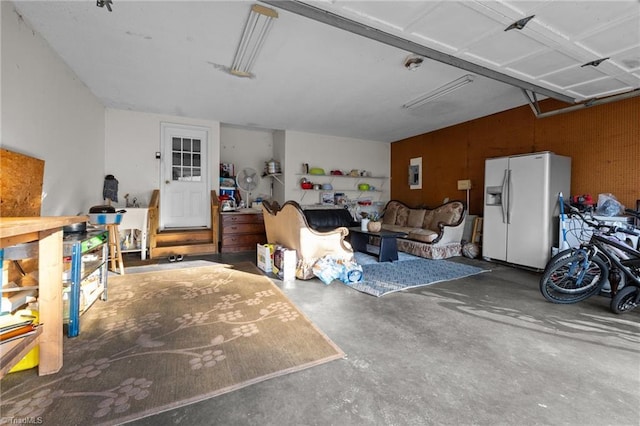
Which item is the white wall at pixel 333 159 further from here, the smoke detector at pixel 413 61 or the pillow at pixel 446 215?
the smoke detector at pixel 413 61

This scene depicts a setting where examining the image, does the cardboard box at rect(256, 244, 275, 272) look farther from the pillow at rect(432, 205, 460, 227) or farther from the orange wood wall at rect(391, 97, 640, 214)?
the orange wood wall at rect(391, 97, 640, 214)

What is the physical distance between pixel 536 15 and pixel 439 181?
4.23m

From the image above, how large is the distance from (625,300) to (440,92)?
3.25 metres

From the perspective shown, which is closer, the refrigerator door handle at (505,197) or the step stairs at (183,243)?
the refrigerator door handle at (505,197)

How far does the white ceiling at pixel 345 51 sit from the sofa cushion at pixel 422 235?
227 centimetres

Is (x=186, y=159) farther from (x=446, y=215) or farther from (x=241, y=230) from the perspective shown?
(x=446, y=215)

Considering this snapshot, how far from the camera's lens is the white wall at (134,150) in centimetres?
499

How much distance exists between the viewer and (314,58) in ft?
10.2

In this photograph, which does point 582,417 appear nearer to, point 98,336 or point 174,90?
point 98,336

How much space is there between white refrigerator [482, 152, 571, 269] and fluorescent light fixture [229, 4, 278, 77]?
4047mm

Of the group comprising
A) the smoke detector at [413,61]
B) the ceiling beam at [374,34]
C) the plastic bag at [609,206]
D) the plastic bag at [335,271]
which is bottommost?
the plastic bag at [335,271]

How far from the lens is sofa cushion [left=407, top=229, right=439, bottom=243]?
485 centimetres

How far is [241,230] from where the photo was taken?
17.9 ft

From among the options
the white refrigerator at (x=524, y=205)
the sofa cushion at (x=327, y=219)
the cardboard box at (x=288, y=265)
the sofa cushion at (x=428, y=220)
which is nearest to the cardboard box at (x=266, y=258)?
the cardboard box at (x=288, y=265)
